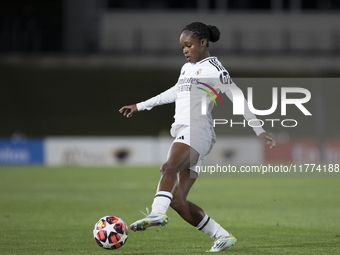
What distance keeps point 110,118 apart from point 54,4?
41.3 ft

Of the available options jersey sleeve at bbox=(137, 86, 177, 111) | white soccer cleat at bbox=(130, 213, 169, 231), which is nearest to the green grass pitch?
white soccer cleat at bbox=(130, 213, 169, 231)

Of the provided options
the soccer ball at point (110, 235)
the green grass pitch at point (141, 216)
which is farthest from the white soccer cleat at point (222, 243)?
A: the soccer ball at point (110, 235)

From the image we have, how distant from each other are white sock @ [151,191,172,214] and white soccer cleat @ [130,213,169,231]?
101 millimetres

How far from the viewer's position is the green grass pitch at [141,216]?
7387 millimetres

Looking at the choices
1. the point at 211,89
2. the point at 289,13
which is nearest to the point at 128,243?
the point at 211,89

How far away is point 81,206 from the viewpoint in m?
13.1

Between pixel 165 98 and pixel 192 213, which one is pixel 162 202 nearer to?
pixel 192 213

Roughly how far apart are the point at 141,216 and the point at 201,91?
5008mm

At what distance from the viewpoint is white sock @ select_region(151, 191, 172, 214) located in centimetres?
580

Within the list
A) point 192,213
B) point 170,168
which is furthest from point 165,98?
point 192,213

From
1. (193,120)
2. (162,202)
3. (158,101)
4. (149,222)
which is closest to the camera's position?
(149,222)

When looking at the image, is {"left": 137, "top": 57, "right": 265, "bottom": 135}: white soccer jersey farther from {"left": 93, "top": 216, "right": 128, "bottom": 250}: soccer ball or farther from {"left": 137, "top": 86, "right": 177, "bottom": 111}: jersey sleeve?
{"left": 93, "top": 216, "right": 128, "bottom": 250}: soccer ball

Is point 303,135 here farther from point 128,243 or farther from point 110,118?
point 128,243

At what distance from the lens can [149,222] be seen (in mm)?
5543
